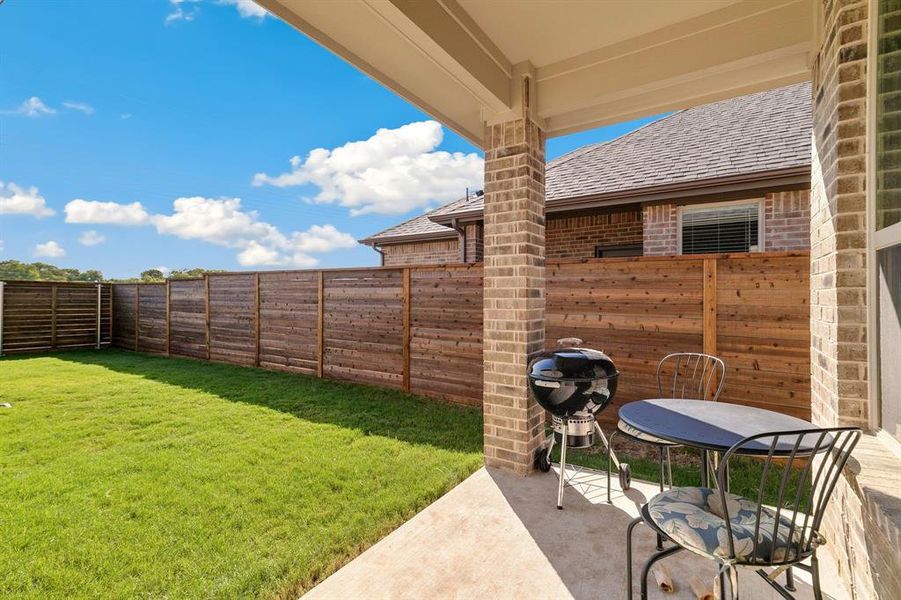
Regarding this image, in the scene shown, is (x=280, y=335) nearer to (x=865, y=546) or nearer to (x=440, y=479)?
(x=440, y=479)

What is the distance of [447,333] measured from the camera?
5793 mm

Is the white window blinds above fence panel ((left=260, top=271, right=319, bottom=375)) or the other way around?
above

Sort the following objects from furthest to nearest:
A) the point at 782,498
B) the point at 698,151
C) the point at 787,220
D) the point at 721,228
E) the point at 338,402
A: the point at 698,151 → the point at 721,228 → the point at 338,402 → the point at 787,220 → the point at 782,498

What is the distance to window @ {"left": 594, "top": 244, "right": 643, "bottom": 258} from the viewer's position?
7073 mm

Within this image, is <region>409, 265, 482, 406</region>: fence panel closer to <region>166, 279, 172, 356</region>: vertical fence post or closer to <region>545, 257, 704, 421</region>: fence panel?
<region>545, 257, 704, 421</region>: fence panel

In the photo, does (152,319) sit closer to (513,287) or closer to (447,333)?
(447,333)

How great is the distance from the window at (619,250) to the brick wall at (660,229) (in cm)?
75

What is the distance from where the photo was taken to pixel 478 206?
8.55 meters

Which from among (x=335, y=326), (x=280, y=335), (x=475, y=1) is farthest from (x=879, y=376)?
(x=280, y=335)

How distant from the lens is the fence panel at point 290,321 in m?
7.41

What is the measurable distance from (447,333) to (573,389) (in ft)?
9.97

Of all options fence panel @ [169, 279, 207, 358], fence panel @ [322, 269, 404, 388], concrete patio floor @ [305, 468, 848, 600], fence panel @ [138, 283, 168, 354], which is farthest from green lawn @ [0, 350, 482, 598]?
fence panel @ [138, 283, 168, 354]

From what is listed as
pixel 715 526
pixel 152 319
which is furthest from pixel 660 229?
pixel 152 319

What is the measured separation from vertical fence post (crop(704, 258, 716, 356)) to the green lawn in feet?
8.30
